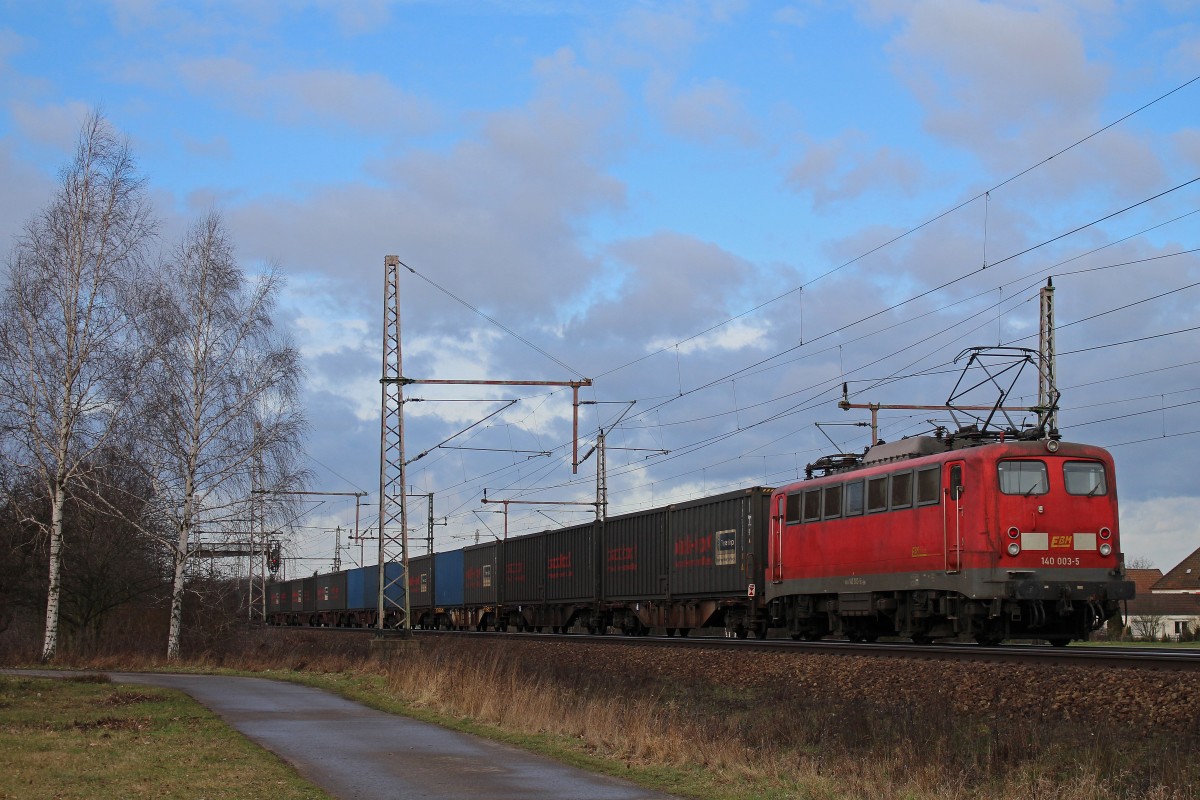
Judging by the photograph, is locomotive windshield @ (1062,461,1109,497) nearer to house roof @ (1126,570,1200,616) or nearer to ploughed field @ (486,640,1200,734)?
ploughed field @ (486,640,1200,734)

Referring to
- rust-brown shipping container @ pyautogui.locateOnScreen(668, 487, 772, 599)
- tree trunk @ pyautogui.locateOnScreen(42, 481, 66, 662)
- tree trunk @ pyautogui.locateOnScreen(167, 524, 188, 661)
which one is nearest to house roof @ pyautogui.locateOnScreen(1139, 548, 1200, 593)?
rust-brown shipping container @ pyautogui.locateOnScreen(668, 487, 772, 599)

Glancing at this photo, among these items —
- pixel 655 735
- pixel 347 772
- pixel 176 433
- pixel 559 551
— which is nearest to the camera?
pixel 347 772

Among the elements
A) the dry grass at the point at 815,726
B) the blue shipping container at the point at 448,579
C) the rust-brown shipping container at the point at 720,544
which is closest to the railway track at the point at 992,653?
the dry grass at the point at 815,726

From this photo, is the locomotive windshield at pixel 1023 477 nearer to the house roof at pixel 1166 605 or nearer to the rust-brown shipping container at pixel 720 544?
the rust-brown shipping container at pixel 720 544

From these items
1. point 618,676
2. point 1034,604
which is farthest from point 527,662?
point 1034,604

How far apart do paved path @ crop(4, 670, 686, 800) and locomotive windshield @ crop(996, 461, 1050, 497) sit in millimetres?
10009

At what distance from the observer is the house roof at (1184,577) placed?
7038cm

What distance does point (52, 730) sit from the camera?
13.6 m

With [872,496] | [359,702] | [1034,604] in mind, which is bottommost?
[359,702]

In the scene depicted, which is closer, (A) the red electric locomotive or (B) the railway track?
(B) the railway track

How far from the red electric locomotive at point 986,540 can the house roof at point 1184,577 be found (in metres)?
54.1

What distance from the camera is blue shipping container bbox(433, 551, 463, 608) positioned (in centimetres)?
4828

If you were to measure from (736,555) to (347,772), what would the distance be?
18.3 meters

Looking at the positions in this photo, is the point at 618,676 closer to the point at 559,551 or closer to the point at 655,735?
the point at 655,735
